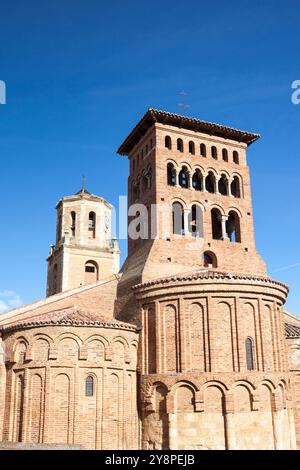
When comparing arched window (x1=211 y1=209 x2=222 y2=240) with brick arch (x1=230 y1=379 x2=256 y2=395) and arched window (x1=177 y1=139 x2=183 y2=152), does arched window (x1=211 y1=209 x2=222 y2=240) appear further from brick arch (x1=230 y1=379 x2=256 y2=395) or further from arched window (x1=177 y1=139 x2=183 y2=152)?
brick arch (x1=230 y1=379 x2=256 y2=395)

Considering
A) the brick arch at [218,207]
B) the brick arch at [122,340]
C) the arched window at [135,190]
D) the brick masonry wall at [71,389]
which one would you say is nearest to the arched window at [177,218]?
the brick arch at [218,207]

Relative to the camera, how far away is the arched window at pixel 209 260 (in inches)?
1002

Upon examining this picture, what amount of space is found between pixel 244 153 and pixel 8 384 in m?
19.1

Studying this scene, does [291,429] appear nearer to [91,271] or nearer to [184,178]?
[184,178]

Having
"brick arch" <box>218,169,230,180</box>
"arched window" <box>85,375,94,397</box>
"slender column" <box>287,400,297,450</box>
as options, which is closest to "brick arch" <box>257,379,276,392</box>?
"slender column" <box>287,400,297,450</box>

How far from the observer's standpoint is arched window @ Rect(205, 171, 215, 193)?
91.9 feet

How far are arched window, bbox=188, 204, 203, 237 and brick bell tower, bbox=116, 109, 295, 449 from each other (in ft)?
0.57

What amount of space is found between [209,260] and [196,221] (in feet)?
8.01

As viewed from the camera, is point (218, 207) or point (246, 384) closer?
point (246, 384)

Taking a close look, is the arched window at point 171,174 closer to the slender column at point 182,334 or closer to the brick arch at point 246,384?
the slender column at point 182,334

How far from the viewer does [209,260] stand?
26.0 meters

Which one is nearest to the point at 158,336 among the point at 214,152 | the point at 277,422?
the point at 277,422
